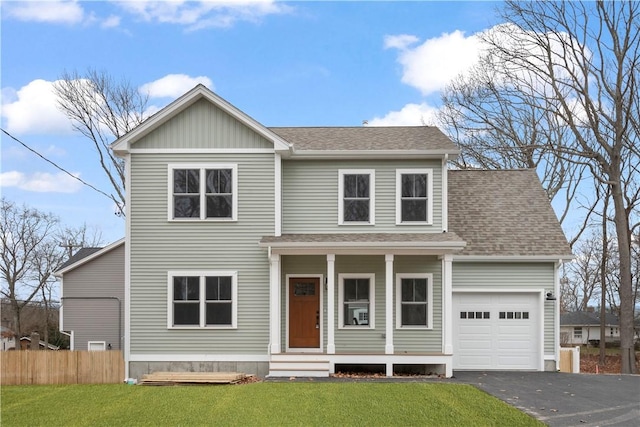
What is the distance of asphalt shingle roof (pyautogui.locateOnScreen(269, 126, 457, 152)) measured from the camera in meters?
17.8

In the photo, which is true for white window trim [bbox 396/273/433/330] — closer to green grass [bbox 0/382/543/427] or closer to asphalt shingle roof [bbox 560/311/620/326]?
green grass [bbox 0/382/543/427]

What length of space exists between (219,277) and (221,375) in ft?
8.40

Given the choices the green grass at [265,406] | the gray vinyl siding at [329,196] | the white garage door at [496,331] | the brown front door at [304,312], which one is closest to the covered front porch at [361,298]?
the brown front door at [304,312]

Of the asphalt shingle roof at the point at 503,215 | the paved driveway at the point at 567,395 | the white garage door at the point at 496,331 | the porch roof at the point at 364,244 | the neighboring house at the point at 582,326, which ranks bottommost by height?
the neighboring house at the point at 582,326

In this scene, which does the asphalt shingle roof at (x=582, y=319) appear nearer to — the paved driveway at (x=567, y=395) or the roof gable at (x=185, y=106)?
the paved driveway at (x=567, y=395)

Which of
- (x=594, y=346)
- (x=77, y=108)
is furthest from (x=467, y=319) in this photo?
(x=594, y=346)

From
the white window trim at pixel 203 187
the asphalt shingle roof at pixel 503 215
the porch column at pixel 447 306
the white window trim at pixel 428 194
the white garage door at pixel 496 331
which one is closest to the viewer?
the porch column at pixel 447 306

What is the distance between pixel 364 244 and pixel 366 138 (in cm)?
419

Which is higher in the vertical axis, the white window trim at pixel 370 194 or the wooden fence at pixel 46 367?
the white window trim at pixel 370 194

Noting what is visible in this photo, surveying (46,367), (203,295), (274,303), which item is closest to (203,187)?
(203,295)

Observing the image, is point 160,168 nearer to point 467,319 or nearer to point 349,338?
point 349,338

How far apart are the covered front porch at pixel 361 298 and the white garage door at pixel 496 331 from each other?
1.11 metres

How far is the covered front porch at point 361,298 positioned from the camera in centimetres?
1661

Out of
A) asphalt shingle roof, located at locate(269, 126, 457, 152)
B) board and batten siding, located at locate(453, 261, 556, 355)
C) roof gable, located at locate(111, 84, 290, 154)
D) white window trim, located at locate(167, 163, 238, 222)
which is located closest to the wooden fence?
white window trim, located at locate(167, 163, 238, 222)
